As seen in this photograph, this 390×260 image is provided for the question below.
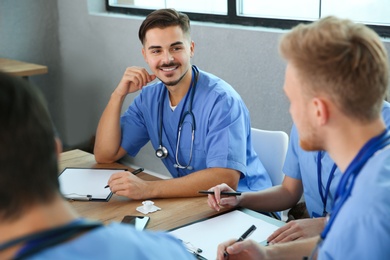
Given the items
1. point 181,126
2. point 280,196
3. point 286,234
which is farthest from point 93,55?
point 286,234

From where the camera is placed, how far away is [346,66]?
4.37ft

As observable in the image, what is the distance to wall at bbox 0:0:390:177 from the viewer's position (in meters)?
3.38

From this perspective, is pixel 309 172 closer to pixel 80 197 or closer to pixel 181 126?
pixel 181 126

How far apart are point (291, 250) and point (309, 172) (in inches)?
19.0

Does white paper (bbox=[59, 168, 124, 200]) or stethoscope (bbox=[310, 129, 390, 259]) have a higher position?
stethoscope (bbox=[310, 129, 390, 259])

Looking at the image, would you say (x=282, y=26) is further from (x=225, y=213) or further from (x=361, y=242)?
(x=361, y=242)

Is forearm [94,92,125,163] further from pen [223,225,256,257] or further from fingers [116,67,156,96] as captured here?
pen [223,225,256,257]

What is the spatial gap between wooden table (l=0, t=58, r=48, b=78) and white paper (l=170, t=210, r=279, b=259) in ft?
7.75

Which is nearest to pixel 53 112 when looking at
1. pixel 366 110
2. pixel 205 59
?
pixel 205 59

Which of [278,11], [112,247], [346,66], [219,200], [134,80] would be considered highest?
[346,66]

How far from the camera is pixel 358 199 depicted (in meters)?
1.30

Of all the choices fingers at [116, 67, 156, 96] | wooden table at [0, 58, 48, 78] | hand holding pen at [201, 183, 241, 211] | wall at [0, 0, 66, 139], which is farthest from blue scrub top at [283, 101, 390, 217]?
wall at [0, 0, 66, 139]

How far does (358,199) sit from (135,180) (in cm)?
101

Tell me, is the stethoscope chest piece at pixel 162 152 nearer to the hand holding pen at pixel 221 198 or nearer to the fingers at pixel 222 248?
the hand holding pen at pixel 221 198
